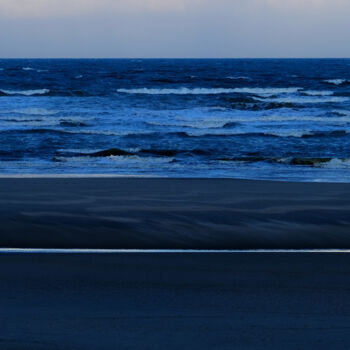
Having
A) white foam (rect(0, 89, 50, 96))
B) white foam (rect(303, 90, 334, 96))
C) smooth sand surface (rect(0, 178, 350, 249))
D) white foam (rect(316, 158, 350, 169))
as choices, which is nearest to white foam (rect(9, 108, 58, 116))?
white foam (rect(0, 89, 50, 96))

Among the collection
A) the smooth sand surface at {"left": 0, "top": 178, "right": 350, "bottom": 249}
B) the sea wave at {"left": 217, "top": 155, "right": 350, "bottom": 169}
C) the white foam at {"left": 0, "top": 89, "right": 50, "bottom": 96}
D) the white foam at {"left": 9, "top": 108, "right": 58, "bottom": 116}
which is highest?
the smooth sand surface at {"left": 0, "top": 178, "right": 350, "bottom": 249}

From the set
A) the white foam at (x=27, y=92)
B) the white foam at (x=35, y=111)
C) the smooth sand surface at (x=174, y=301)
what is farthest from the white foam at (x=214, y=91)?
the smooth sand surface at (x=174, y=301)

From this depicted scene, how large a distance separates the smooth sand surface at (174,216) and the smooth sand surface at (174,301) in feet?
1.45

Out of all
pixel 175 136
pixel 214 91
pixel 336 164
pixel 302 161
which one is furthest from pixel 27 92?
pixel 336 164

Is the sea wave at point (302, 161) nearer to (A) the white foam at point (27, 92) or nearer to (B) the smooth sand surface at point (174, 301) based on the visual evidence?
(B) the smooth sand surface at point (174, 301)

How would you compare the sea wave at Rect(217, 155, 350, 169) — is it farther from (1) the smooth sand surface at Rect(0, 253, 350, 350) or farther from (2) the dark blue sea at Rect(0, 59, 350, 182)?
(1) the smooth sand surface at Rect(0, 253, 350, 350)

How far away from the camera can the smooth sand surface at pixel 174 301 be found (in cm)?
382

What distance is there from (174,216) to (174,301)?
7.78ft

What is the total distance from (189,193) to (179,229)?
1849mm

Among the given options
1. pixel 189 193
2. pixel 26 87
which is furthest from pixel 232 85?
pixel 189 193

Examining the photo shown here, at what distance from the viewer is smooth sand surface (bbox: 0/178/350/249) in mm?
6070

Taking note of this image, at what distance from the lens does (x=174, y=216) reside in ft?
22.3

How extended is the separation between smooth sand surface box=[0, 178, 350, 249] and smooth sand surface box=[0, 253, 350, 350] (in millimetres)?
441

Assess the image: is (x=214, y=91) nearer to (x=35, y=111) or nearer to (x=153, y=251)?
(x=35, y=111)
